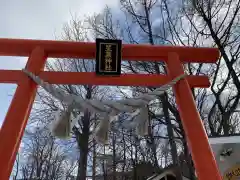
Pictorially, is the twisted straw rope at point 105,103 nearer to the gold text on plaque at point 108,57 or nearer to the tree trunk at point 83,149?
the gold text on plaque at point 108,57

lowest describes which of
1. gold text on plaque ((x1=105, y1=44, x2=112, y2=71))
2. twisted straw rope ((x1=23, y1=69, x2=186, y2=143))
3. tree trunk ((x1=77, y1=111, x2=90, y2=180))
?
twisted straw rope ((x1=23, y1=69, x2=186, y2=143))

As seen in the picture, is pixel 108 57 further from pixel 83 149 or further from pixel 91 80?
pixel 83 149

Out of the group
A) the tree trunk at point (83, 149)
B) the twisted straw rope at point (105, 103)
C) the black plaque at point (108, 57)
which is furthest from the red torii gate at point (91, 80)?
the tree trunk at point (83, 149)

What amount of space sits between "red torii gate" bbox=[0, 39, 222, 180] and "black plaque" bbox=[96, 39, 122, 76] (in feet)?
0.25

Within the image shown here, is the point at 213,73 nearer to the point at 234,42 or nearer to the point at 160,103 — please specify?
the point at 234,42

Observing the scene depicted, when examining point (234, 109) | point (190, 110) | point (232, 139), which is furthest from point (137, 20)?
point (190, 110)

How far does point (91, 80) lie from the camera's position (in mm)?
2311

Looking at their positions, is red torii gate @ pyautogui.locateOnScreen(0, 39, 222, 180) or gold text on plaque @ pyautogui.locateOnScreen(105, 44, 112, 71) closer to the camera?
red torii gate @ pyautogui.locateOnScreen(0, 39, 222, 180)

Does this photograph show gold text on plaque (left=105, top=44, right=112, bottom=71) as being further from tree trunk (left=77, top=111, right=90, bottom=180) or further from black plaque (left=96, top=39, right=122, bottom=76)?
tree trunk (left=77, top=111, right=90, bottom=180)

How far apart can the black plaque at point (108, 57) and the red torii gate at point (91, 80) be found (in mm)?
77

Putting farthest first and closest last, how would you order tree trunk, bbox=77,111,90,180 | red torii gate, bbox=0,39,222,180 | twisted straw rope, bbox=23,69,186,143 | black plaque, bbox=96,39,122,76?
tree trunk, bbox=77,111,90,180 → black plaque, bbox=96,39,122,76 → twisted straw rope, bbox=23,69,186,143 → red torii gate, bbox=0,39,222,180

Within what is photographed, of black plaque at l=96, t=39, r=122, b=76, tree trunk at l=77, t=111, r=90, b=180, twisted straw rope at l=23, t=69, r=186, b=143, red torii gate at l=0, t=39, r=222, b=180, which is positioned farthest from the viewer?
tree trunk at l=77, t=111, r=90, b=180

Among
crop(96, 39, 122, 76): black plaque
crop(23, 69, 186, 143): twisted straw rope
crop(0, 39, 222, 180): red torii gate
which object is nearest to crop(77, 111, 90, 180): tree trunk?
crop(0, 39, 222, 180): red torii gate

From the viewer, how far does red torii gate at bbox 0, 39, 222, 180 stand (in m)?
1.82
